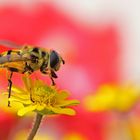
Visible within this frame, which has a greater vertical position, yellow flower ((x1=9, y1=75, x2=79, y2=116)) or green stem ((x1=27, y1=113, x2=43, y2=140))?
yellow flower ((x1=9, y1=75, x2=79, y2=116))

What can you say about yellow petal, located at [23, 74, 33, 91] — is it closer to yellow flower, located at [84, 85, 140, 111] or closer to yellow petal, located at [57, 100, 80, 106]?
yellow petal, located at [57, 100, 80, 106]

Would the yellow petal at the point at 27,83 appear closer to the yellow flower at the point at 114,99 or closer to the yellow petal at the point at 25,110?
the yellow petal at the point at 25,110

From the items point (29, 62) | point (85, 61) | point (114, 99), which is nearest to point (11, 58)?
point (29, 62)

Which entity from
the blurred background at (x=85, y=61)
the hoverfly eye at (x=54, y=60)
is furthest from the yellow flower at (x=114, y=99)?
the hoverfly eye at (x=54, y=60)

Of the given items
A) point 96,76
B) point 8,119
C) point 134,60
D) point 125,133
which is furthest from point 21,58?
point 134,60

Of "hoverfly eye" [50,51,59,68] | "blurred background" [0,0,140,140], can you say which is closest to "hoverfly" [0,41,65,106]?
"hoverfly eye" [50,51,59,68]

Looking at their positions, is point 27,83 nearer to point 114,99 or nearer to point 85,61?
point 114,99

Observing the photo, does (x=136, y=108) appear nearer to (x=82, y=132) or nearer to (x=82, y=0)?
(x=82, y=132)
